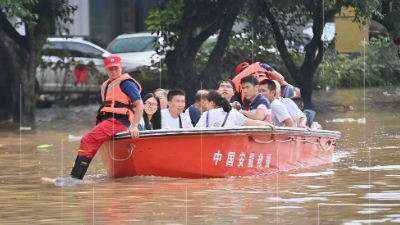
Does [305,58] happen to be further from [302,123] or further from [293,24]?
[302,123]

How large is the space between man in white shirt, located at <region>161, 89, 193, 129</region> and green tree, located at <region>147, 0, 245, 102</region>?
9481 mm

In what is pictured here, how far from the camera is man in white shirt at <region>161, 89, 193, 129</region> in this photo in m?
9.21

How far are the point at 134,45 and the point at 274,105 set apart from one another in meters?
11.2

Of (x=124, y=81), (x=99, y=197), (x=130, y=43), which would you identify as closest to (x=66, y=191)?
(x=99, y=197)

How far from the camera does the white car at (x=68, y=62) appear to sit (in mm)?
19828

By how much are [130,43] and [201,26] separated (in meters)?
2.40

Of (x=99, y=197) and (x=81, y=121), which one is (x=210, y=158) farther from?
(x=81, y=121)

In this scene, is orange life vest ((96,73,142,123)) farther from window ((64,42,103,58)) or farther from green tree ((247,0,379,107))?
window ((64,42,103,58))

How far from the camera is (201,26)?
761 inches

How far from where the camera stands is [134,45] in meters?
20.6

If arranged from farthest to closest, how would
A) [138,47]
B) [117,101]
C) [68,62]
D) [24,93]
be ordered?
[138,47], [68,62], [24,93], [117,101]

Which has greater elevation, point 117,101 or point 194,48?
point 194,48

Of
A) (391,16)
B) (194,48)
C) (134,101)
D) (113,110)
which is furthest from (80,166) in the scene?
(194,48)

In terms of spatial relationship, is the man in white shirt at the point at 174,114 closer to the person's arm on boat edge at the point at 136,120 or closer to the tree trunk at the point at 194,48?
the person's arm on boat edge at the point at 136,120
